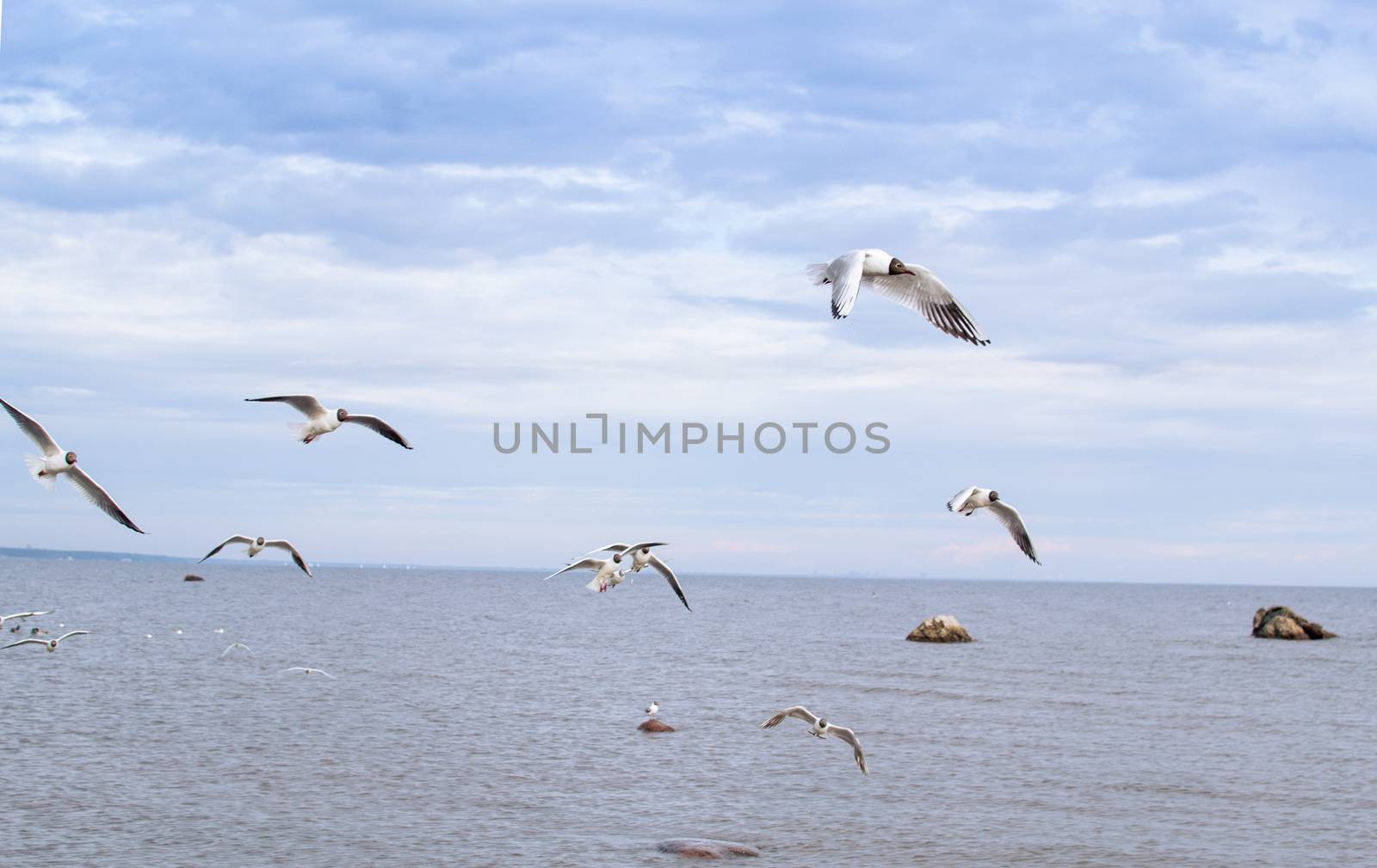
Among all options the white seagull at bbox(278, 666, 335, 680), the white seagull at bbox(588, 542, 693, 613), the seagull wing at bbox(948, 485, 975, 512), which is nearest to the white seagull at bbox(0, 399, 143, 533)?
the white seagull at bbox(588, 542, 693, 613)

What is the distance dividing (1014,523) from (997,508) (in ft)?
1.41

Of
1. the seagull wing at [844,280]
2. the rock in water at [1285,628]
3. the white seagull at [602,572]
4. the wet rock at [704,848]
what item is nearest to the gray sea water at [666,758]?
the wet rock at [704,848]

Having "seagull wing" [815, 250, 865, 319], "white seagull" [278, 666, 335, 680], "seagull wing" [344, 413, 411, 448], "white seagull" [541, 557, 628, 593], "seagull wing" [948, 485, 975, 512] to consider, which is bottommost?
"white seagull" [278, 666, 335, 680]

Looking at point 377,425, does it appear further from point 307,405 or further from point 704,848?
point 704,848

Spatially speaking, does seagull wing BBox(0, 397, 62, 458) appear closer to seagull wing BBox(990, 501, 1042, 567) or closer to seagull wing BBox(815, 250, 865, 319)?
seagull wing BBox(815, 250, 865, 319)

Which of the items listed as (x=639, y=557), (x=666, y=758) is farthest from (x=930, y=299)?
(x=666, y=758)

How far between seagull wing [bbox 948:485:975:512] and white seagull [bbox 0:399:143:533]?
10685mm

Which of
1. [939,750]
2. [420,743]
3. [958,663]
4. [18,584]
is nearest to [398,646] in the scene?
[958,663]

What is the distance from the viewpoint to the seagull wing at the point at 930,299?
17.3 m

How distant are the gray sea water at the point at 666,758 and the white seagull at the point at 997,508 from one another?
6.77m

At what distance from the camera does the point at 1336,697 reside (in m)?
51.5

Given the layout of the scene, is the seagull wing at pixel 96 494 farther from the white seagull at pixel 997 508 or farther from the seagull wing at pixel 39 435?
the white seagull at pixel 997 508

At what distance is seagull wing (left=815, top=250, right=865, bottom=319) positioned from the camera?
42.8ft

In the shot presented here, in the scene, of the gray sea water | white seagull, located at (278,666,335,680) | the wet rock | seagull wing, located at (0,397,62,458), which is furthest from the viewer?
white seagull, located at (278,666,335,680)
